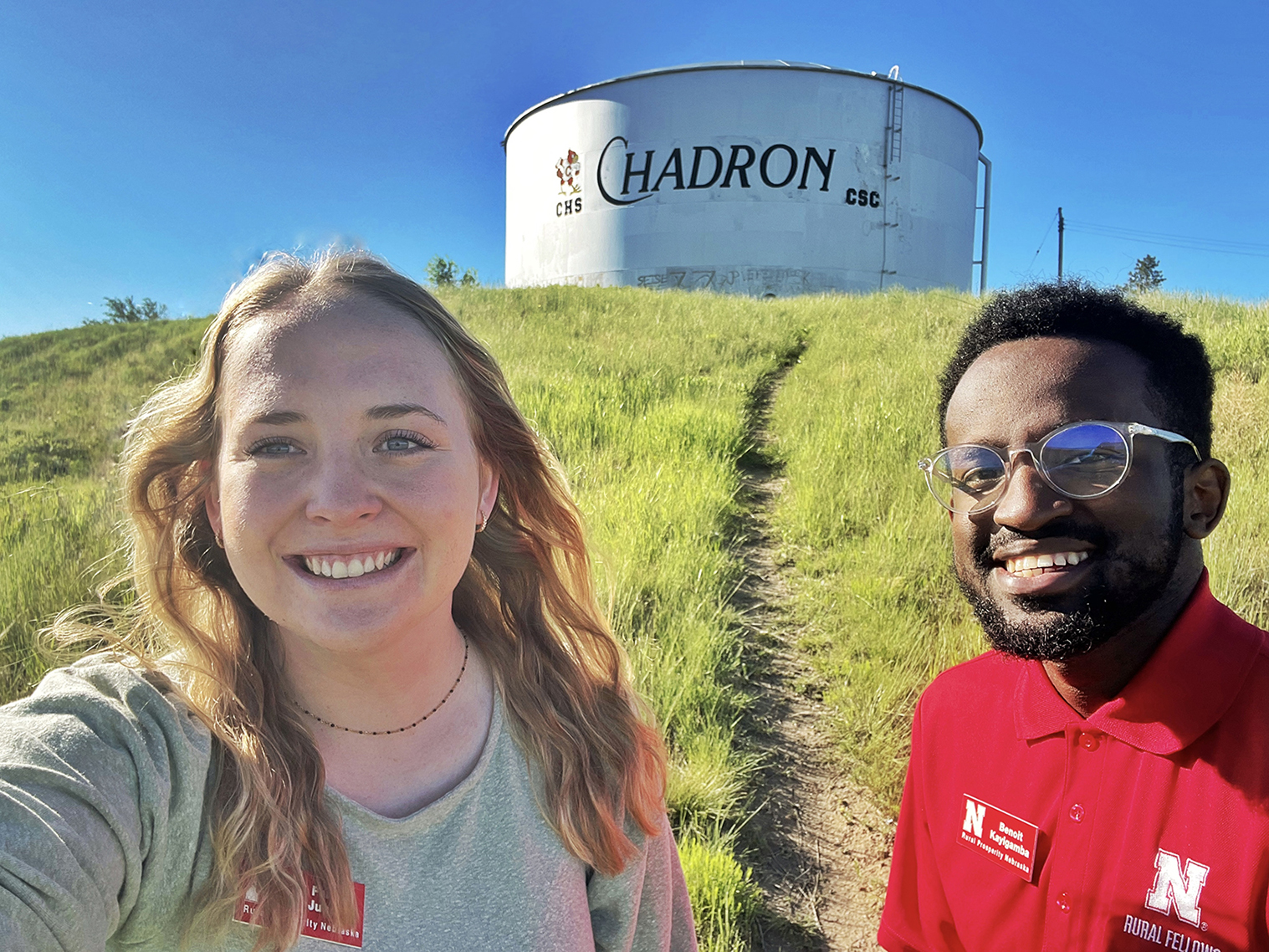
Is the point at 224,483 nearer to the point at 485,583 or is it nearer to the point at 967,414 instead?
the point at 485,583

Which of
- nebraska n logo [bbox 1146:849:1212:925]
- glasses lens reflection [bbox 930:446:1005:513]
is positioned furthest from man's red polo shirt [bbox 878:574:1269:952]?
glasses lens reflection [bbox 930:446:1005:513]

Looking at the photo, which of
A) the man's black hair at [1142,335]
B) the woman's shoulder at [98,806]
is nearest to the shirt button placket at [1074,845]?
the man's black hair at [1142,335]

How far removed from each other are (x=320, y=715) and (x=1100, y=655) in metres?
1.49

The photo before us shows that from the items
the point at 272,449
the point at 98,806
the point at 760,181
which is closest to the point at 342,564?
the point at 272,449

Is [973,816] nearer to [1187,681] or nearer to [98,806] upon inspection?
[1187,681]

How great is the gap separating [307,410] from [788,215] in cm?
2911

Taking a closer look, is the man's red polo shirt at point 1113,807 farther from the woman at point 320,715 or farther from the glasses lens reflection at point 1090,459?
the woman at point 320,715

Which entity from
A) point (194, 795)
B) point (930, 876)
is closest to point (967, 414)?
point (930, 876)

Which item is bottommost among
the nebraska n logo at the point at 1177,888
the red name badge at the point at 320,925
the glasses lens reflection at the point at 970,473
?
the red name badge at the point at 320,925

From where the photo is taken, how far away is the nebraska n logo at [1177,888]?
46.8 inches

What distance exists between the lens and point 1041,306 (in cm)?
152

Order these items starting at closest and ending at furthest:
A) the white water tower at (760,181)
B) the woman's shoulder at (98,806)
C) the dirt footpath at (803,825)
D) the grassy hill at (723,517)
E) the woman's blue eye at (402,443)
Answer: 1. the woman's shoulder at (98,806)
2. the woman's blue eye at (402,443)
3. the dirt footpath at (803,825)
4. the grassy hill at (723,517)
5. the white water tower at (760,181)

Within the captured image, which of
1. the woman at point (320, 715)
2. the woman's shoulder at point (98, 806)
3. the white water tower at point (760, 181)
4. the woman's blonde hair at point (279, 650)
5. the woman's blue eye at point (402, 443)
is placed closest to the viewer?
the woman's shoulder at point (98, 806)

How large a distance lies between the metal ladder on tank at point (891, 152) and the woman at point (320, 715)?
29450 mm
